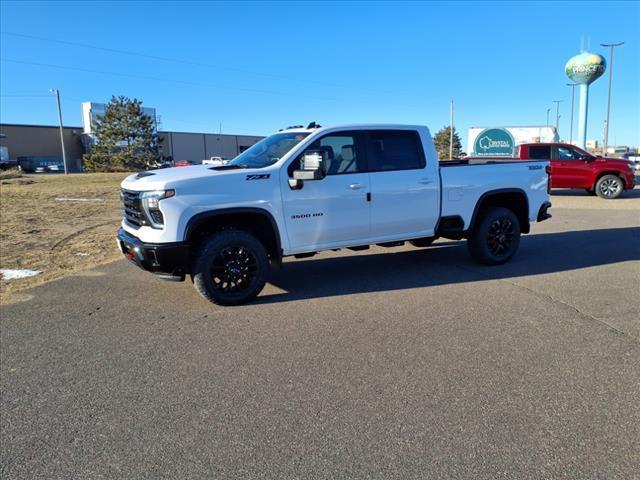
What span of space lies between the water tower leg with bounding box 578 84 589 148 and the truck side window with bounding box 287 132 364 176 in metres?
41.6

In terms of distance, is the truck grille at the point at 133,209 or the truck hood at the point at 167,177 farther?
the truck grille at the point at 133,209

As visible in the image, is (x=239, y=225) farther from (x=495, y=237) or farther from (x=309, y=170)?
(x=495, y=237)

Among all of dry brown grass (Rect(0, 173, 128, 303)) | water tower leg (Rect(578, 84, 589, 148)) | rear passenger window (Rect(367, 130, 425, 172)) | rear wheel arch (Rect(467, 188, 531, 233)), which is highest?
water tower leg (Rect(578, 84, 589, 148))

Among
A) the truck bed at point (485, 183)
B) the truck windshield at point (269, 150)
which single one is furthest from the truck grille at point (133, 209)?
the truck bed at point (485, 183)

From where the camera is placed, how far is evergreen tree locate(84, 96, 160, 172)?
6091 cm

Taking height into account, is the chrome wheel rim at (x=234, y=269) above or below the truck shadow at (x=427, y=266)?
above

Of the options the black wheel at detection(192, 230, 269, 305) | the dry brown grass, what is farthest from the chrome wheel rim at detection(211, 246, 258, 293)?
the dry brown grass

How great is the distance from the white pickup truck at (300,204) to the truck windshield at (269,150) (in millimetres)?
22

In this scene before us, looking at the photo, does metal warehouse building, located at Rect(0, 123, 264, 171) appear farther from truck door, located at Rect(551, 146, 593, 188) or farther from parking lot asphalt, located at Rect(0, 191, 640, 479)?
parking lot asphalt, located at Rect(0, 191, 640, 479)

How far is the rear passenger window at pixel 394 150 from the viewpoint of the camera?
617cm

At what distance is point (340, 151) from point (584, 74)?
43.7 meters

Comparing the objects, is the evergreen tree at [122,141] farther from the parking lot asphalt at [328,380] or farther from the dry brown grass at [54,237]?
the parking lot asphalt at [328,380]

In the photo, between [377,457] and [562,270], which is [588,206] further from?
[377,457]

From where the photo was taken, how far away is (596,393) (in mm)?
3418
